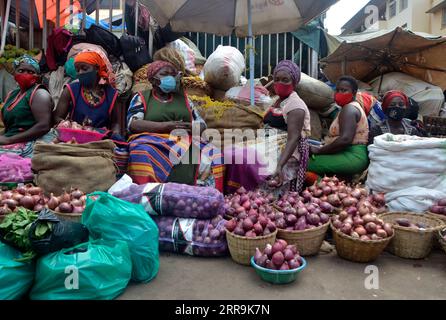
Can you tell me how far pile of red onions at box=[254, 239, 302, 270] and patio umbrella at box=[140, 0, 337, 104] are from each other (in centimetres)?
238

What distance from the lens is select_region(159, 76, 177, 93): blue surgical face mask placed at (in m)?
3.80

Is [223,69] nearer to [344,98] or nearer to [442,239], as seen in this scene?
[344,98]

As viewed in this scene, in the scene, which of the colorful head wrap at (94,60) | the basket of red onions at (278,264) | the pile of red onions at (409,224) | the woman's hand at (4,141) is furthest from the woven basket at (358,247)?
the woman's hand at (4,141)

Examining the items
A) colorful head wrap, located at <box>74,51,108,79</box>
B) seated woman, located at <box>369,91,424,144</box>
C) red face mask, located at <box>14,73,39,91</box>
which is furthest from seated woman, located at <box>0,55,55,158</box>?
seated woman, located at <box>369,91,424,144</box>

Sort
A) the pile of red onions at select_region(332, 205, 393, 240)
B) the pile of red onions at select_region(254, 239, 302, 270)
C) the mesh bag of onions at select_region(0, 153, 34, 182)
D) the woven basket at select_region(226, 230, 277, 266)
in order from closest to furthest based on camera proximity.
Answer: the pile of red onions at select_region(254, 239, 302, 270), the woven basket at select_region(226, 230, 277, 266), the pile of red onions at select_region(332, 205, 393, 240), the mesh bag of onions at select_region(0, 153, 34, 182)

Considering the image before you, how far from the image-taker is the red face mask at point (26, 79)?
3.98 meters

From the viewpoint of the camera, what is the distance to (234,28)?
5086mm

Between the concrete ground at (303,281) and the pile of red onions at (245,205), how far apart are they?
1.28ft

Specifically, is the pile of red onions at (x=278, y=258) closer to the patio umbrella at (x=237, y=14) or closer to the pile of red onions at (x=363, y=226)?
the pile of red onions at (x=363, y=226)

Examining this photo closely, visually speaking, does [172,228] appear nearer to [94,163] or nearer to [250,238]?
[250,238]

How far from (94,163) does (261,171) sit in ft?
4.84

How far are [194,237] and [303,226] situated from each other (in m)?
0.76

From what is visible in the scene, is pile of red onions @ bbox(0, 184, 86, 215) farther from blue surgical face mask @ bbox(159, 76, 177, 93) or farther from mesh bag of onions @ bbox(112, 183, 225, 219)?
blue surgical face mask @ bbox(159, 76, 177, 93)
